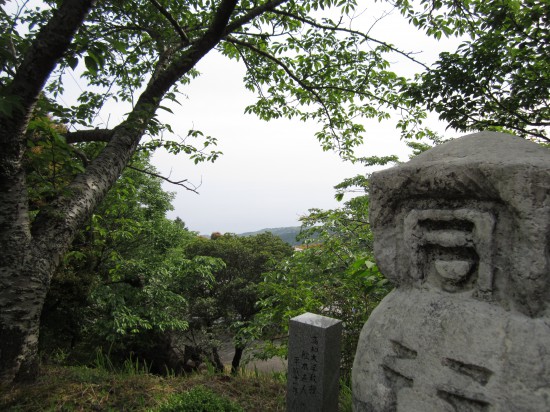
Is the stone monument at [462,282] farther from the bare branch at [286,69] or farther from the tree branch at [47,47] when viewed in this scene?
the bare branch at [286,69]

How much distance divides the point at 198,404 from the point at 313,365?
1095mm

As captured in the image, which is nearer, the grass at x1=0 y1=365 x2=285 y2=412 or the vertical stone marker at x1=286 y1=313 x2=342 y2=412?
the grass at x1=0 y1=365 x2=285 y2=412

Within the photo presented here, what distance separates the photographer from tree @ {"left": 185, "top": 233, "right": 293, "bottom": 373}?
11664 mm

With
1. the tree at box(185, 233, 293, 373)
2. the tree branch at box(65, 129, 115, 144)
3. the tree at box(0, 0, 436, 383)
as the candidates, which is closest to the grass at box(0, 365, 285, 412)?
the tree at box(0, 0, 436, 383)

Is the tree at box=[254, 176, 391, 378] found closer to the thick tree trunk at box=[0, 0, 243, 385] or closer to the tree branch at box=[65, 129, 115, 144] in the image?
the thick tree trunk at box=[0, 0, 243, 385]

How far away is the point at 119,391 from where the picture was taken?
379cm

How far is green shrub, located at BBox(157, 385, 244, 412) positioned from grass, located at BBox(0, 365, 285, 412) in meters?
0.48

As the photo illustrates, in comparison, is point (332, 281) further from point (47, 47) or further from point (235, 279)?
point (235, 279)

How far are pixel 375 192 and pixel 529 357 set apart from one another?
1.12 m

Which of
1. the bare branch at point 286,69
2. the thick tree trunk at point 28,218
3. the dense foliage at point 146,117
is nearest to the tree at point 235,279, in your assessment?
the dense foliage at point 146,117

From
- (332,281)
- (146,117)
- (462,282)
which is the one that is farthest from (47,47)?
(332,281)

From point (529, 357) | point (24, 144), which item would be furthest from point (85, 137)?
point (529, 357)

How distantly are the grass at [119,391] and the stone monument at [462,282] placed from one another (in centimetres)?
229

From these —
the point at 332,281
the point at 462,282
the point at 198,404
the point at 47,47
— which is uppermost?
the point at 47,47
